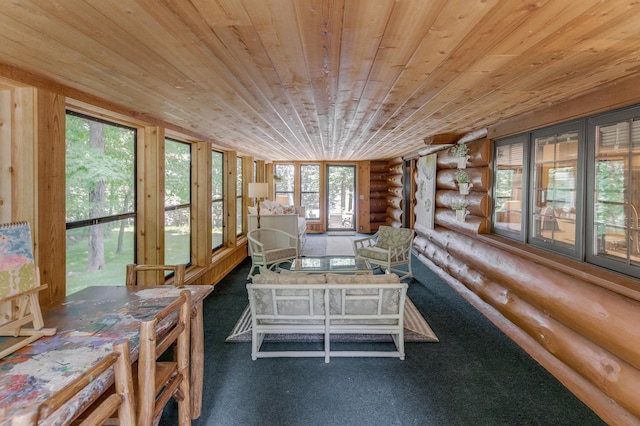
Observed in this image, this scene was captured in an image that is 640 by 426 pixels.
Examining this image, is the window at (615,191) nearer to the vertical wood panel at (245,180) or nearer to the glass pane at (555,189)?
the glass pane at (555,189)

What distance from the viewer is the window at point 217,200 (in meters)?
5.68

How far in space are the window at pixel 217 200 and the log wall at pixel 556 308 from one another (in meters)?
4.10

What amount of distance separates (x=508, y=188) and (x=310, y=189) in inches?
274

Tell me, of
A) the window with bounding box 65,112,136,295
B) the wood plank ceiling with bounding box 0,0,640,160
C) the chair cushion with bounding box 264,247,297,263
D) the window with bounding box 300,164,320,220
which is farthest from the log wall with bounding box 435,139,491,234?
the window with bounding box 300,164,320,220

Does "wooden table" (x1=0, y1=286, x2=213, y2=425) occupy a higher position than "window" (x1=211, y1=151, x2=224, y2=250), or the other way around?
"window" (x1=211, y1=151, x2=224, y2=250)

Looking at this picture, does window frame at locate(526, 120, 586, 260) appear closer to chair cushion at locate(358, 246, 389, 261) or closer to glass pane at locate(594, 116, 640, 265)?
glass pane at locate(594, 116, 640, 265)

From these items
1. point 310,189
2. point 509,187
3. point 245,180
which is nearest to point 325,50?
point 509,187

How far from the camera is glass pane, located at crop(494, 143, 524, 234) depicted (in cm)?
357

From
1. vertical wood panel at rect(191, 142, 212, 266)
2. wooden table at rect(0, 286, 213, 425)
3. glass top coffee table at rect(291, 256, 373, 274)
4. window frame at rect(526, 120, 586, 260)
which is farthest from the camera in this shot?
vertical wood panel at rect(191, 142, 212, 266)

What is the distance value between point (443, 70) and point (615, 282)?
1.82 metres

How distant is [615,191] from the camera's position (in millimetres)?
2307

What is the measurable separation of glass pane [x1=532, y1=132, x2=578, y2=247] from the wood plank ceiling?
473 mm

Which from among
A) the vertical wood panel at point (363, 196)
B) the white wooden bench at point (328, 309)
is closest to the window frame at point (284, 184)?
the vertical wood panel at point (363, 196)

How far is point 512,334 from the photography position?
3.22 m
